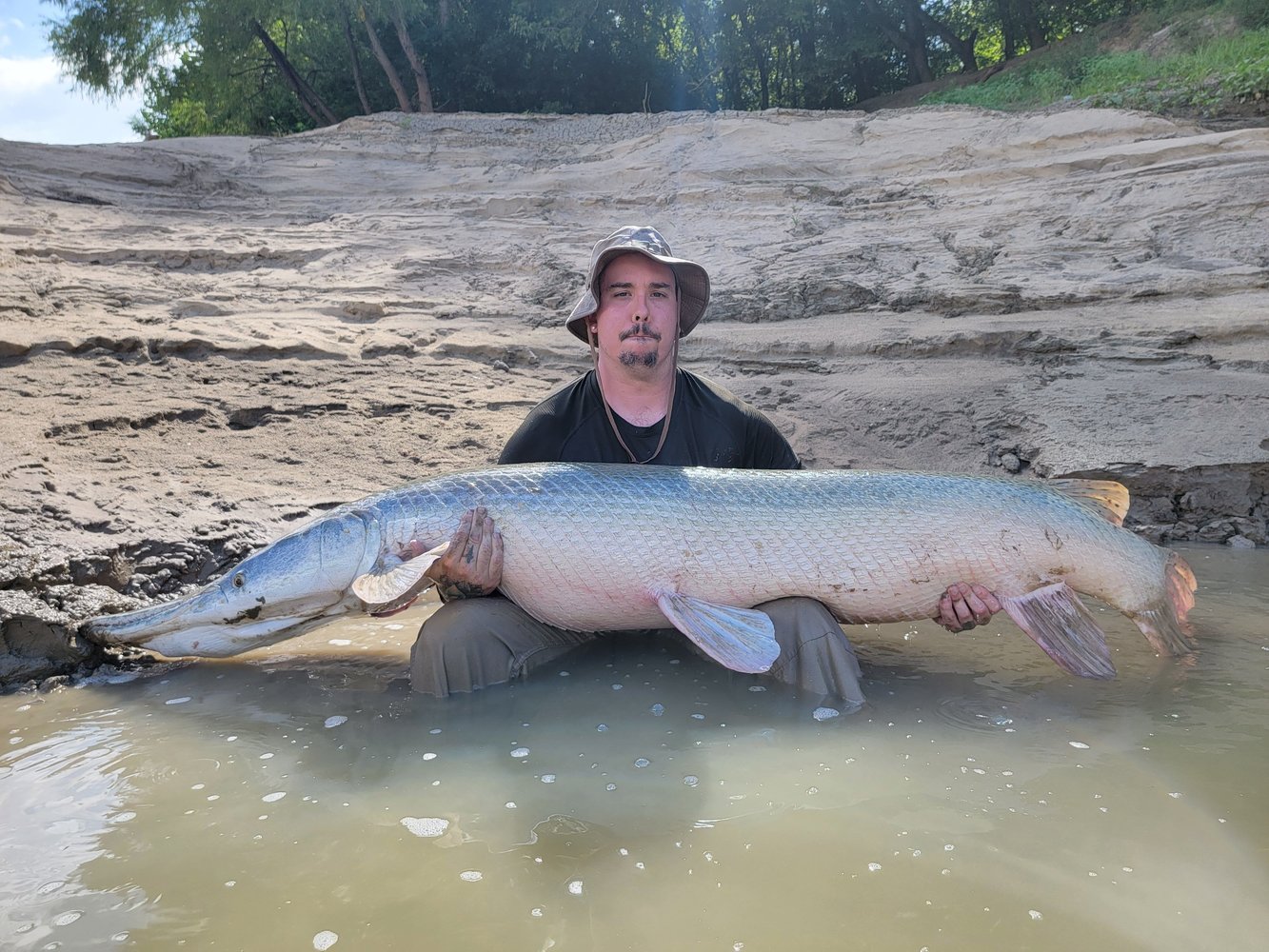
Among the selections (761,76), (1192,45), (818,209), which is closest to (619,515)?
(818,209)

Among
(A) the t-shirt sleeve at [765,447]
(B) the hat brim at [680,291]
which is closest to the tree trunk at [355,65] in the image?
(B) the hat brim at [680,291]

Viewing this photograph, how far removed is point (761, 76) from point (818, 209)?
49.8 feet

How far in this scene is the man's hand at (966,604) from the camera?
314cm

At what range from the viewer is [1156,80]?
1012 cm

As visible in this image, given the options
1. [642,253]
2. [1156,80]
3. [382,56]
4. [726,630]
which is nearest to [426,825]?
[726,630]

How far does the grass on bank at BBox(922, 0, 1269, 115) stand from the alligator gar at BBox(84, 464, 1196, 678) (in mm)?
8245

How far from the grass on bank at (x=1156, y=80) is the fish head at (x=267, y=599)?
9.74m

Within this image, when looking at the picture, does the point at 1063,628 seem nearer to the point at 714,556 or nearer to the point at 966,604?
the point at 966,604

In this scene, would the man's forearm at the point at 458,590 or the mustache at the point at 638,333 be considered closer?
the man's forearm at the point at 458,590

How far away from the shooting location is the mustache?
3637 millimetres

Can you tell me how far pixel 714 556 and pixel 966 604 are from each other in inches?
37.1

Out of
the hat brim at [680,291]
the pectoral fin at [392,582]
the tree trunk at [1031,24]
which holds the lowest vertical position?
the pectoral fin at [392,582]

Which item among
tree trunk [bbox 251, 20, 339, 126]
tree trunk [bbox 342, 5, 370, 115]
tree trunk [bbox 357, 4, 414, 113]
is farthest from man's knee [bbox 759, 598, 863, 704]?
tree trunk [bbox 342, 5, 370, 115]

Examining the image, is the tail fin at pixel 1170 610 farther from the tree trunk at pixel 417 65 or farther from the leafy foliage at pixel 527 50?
the tree trunk at pixel 417 65
